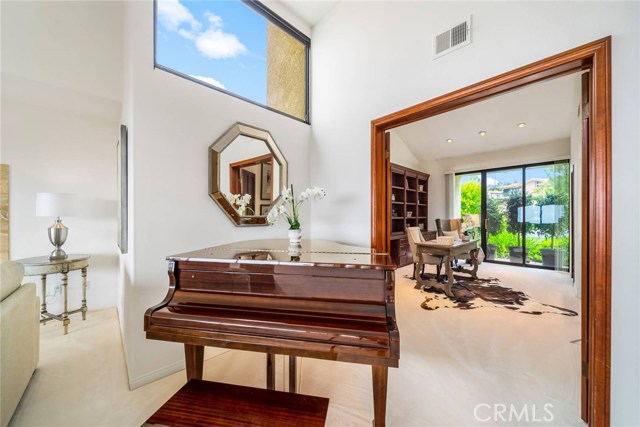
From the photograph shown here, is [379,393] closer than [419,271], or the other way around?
[379,393]

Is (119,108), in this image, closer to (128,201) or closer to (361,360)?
(128,201)

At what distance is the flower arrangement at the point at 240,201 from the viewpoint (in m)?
2.36

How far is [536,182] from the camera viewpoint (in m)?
5.64

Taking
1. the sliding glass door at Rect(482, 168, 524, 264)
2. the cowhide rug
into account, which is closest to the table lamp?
the cowhide rug

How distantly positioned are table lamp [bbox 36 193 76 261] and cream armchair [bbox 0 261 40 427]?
1015 millimetres

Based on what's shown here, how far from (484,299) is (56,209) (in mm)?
5333

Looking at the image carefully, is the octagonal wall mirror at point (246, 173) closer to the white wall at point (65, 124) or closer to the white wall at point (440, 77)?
the white wall at point (440, 77)

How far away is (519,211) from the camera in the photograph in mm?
5812

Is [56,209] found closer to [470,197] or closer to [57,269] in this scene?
[57,269]

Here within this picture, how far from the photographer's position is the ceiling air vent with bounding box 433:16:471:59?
1.75 meters

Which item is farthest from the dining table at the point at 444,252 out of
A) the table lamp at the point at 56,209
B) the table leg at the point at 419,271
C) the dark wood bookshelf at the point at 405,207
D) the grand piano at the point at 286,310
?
the table lamp at the point at 56,209

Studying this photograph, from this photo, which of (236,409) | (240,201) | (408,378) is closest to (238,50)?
(240,201)

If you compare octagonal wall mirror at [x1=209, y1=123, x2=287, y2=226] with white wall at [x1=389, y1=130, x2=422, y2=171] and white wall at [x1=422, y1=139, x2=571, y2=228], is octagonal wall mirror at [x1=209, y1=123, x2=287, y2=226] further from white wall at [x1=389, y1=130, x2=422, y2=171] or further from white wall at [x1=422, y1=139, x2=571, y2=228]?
white wall at [x1=422, y1=139, x2=571, y2=228]
